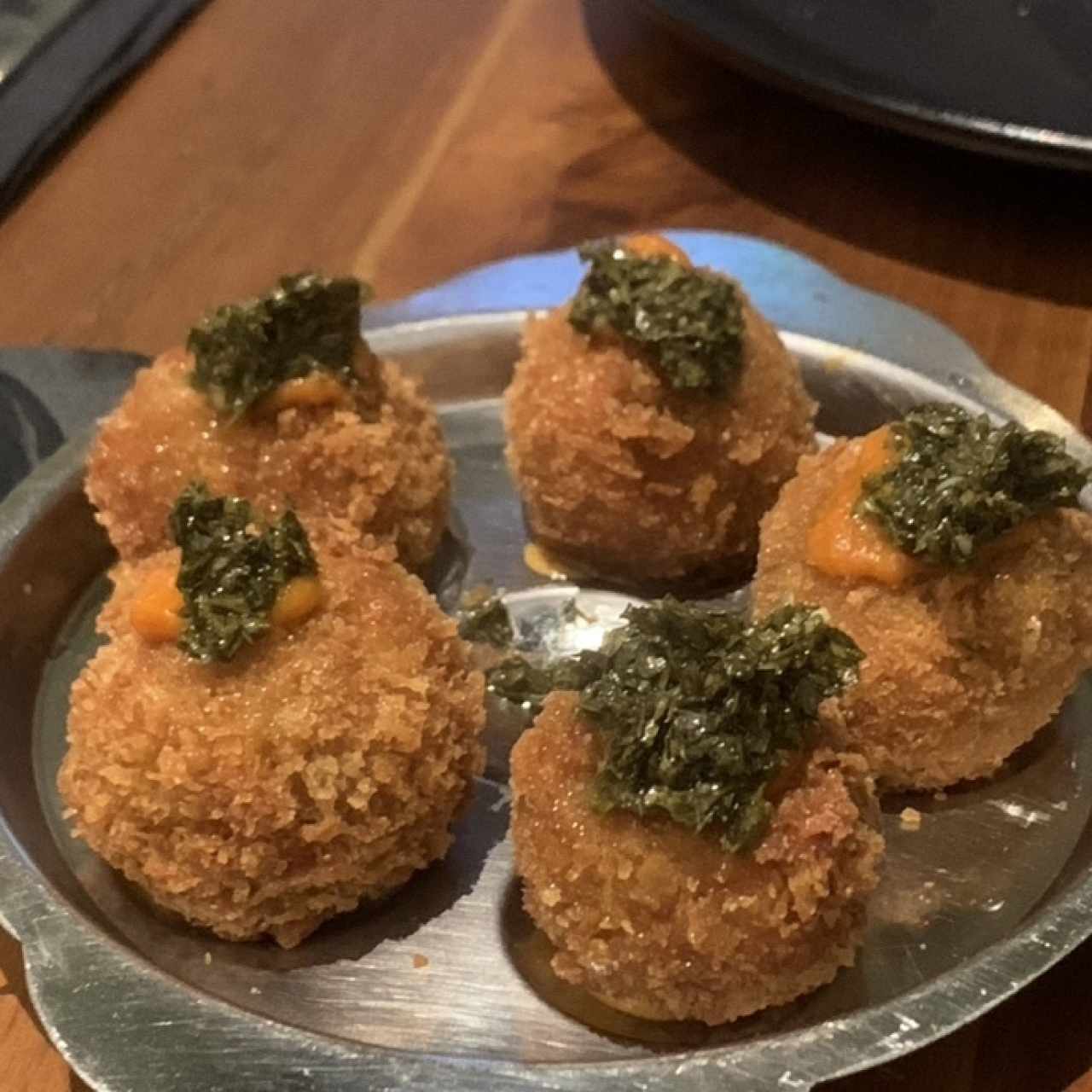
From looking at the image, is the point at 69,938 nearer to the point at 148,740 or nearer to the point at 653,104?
the point at 148,740

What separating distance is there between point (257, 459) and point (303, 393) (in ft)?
0.32

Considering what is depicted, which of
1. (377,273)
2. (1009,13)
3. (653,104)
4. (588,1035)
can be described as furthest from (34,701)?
(1009,13)

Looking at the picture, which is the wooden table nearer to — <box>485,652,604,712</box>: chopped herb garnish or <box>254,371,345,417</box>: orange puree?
<box>254,371,345,417</box>: orange puree

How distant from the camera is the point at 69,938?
1.49 metres

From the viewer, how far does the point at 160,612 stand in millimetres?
1533

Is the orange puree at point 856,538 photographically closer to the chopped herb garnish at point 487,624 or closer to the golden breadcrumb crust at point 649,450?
Result: the golden breadcrumb crust at point 649,450

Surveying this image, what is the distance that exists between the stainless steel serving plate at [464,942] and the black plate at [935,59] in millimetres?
527

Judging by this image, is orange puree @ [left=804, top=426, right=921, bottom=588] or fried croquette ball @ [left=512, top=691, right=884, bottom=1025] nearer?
fried croquette ball @ [left=512, top=691, right=884, bottom=1025]

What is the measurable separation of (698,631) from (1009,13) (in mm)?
1827

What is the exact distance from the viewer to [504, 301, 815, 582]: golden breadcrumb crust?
190 centimetres

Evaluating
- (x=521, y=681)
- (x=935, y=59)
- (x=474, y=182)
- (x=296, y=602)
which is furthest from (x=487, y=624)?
(x=935, y=59)

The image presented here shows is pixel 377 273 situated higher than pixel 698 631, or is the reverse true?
pixel 698 631

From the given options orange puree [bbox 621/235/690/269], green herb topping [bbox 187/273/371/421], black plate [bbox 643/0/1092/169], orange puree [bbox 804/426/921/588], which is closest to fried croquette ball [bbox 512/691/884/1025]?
orange puree [bbox 804/426/921/588]

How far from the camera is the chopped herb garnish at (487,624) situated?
193cm
